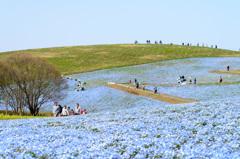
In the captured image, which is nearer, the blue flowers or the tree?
the blue flowers

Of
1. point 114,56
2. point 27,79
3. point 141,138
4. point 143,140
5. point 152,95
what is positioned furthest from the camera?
point 114,56

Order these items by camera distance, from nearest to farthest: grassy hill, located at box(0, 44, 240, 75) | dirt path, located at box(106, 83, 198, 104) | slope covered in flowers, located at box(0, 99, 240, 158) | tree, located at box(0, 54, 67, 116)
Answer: slope covered in flowers, located at box(0, 99, 240, 158), dirt path, located at box(106, 83, 198, 104), tree, located at box(0, 54, 67, 116), grassy hill, located at box(0, 44, 240, 75)

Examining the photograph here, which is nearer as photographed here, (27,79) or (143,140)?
(143,140)

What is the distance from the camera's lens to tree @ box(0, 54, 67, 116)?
47.9 metres

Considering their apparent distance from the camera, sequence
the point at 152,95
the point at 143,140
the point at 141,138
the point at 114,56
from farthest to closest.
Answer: the point at 114,56
the point at 152,95
the point at 141,138
the point at 143,140

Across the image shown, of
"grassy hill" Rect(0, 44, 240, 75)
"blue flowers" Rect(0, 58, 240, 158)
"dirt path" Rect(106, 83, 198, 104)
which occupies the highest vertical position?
"grassy hill" Rect(0, 44, 240, 75)

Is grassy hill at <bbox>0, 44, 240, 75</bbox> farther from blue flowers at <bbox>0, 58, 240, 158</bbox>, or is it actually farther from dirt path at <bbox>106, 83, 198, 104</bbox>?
blue flowers at <bbox>0, 58, 240, 158</bbox>

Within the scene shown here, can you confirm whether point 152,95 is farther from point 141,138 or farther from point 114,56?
point 114,56

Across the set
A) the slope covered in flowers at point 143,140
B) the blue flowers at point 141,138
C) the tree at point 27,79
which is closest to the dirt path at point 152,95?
the tree at point 27,79

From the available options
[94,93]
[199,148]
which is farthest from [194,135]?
[94,93]

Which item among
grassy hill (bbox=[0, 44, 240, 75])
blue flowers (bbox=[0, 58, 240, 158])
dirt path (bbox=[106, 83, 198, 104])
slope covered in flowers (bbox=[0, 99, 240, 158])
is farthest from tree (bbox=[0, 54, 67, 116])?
grassy hill (bbox=[0, 44, 240, 75])

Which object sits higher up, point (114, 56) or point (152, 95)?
point (114, 56)

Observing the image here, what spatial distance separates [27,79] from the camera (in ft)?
157

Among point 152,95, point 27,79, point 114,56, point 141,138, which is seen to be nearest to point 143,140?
point 141,138
